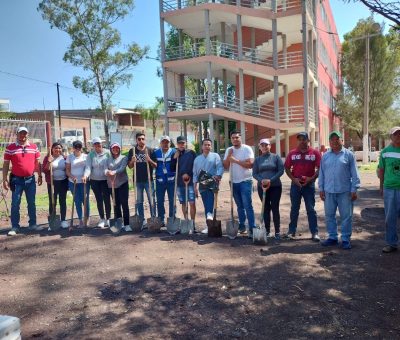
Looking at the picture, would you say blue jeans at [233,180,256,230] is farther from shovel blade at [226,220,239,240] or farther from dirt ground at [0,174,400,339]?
dirt ground at [0,174,400,339]

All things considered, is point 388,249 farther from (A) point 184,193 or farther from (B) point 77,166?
(B) point 77,166

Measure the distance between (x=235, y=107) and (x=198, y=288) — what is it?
61.6 ft

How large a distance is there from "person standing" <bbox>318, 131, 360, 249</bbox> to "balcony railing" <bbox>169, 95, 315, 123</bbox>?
1619cm

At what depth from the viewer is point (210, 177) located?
7137 millimetres

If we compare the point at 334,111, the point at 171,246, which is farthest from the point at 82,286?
the point at 334,111

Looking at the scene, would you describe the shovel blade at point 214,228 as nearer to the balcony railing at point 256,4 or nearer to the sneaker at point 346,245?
the sneaker at point 346,245

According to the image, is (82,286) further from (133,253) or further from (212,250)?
(212,250)

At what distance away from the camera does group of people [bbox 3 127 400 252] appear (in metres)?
6.11

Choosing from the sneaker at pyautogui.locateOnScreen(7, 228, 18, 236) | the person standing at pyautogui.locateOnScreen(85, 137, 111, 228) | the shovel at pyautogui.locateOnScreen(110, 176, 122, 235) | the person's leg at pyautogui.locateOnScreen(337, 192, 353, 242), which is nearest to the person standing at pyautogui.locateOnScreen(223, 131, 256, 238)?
the person's leg at pyautogui.locateOnScreen(337, 192, 353, 242)

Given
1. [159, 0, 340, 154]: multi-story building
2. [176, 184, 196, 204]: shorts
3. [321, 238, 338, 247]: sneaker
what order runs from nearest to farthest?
[321, 238, 338, 247]: sneaker → [176, 184, 196, 204]: shorts → [159, 0, 340, 154]: multi-story building

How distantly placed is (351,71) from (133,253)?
116 feet

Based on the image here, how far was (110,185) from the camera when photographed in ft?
25.3

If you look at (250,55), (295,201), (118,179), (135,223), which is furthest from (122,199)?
(250,55)

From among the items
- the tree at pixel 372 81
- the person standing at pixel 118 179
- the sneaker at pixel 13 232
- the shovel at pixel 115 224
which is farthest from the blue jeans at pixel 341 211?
the tree at pixel 372 81
